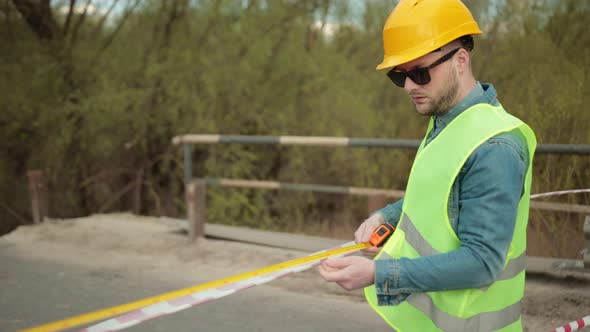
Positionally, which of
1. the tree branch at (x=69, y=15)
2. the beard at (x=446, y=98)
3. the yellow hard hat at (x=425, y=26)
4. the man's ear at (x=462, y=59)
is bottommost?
the beard at (x=446, y=98)

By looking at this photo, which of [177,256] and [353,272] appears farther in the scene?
[177,256]

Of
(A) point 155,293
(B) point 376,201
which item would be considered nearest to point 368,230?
(A) point 155,293

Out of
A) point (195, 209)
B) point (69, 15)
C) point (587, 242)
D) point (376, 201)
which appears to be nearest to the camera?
point (587, 242)

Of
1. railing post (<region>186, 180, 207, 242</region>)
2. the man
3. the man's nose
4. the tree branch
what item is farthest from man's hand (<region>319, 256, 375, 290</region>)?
the tree branch

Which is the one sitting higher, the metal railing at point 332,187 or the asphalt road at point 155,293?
the metal railing at point 332,187

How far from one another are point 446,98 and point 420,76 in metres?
0.10

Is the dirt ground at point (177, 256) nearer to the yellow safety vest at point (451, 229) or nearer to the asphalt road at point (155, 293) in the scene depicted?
the asphalt road at point (155, 293)

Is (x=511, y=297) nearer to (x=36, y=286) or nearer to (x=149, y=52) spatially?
(x=36, y=286)

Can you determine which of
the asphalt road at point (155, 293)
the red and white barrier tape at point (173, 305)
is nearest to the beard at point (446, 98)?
the red and white barrier tape at point (173, 305)

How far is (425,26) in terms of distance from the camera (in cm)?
165

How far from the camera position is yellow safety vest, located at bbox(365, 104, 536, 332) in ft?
5.22

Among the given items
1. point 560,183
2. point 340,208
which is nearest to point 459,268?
point 560,183

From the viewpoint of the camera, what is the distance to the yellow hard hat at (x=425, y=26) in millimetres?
1644

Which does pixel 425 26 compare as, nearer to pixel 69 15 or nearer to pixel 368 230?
pixel 368 230
